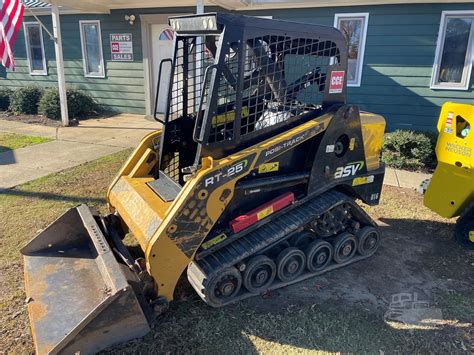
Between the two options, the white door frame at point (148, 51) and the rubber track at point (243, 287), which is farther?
the white door frame at point (148, 51)

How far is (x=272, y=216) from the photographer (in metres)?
3.50

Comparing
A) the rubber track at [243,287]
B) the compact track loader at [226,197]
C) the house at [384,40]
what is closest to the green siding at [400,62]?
the house at [384,40]

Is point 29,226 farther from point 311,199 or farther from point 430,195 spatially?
point 430,195

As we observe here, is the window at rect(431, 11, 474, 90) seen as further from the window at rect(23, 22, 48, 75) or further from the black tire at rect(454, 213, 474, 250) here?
the window at rect(23, 22, 48, 75)

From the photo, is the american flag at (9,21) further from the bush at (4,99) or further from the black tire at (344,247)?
the black tire at (344,247)

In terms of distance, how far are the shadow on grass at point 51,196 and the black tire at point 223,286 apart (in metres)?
2.77

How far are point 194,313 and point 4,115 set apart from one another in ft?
35.2

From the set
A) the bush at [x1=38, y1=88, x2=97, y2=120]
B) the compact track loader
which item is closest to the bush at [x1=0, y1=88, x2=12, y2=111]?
the bush at [x1=38, y1=88, x2=97, y2=120]

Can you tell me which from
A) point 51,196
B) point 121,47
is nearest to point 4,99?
point 121,47

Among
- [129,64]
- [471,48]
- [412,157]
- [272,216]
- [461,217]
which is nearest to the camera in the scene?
[272,216]

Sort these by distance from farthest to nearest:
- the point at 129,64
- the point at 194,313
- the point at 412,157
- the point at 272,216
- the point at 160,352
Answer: the point at 129,64
the point at 412,157
the point at 272,216
the point at 194,313
the point at 160,352

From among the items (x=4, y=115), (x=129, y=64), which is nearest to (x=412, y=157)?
(x=129, y=64)

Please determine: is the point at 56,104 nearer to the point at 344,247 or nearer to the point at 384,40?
the point at 384,40

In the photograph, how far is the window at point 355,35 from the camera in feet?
28.0
